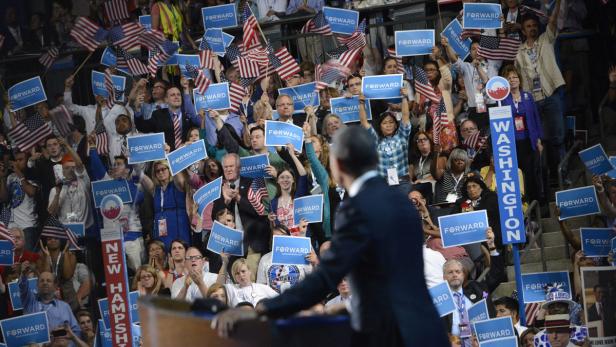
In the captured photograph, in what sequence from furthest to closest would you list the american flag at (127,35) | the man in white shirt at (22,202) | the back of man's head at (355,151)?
the american flag at (127,35)
the man in white shirt at (22,202)
the back of man's head at (355,151)

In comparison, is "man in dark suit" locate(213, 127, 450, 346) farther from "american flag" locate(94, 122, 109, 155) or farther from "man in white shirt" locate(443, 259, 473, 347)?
"american flag" locate(94, 122, 109, 155)

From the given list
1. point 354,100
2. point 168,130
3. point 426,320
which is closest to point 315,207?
point 354,100

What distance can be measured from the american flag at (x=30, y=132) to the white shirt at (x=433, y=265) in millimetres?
4530

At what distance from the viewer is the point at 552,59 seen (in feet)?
42.5

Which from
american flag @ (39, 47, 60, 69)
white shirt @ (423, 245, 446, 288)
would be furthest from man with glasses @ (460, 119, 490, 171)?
american flag @ (39, 47, 60, 69)

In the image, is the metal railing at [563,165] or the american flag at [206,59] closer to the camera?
the metal railing at [563,165]

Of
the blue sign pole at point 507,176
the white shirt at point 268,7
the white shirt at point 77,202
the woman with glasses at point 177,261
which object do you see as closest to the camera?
the blue sign pole at point 507,176

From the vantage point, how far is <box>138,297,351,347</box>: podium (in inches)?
167

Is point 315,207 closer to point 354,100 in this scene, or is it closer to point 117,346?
point 354,100

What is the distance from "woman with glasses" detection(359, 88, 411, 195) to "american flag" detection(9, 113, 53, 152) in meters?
3.46

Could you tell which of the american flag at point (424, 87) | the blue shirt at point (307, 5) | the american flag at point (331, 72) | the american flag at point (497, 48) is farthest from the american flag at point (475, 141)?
the blue shirt at point (307, 5)

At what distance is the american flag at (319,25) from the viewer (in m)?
13.4

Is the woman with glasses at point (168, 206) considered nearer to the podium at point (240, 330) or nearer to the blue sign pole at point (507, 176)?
the blue sign pole at point (507, 176)

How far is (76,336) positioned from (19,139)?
2525 millimetres
